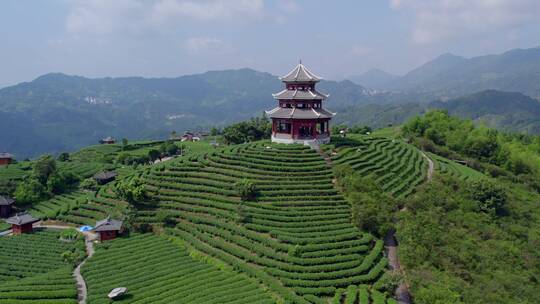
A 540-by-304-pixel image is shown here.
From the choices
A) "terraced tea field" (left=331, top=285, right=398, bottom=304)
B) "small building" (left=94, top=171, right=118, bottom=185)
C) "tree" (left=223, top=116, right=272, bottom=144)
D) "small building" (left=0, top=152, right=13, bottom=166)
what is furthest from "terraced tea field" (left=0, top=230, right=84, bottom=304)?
"small building" (left=0, top=152, right=13, bottom=166)

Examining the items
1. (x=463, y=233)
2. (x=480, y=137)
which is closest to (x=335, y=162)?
(x=463, y=233)

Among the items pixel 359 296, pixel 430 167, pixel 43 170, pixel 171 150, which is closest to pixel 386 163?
pixel 430 167

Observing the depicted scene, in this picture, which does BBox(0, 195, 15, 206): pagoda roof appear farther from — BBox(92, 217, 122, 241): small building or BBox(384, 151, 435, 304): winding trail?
BBox(384, 151, 435, 304): winding trail

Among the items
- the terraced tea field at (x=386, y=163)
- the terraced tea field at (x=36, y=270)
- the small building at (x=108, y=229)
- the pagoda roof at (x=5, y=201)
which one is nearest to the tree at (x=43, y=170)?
the pagoda roof at (x=5, y=201)

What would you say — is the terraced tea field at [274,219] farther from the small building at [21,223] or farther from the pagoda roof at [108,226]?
the small building at [21,223]

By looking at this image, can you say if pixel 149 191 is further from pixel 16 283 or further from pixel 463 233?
pixel 463 233

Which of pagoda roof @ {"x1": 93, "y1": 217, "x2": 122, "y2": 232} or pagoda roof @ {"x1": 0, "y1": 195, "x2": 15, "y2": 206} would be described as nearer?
pagoda roof @ {"x1": 93, "y1": 217, "x2": 122, "y2": 232}
